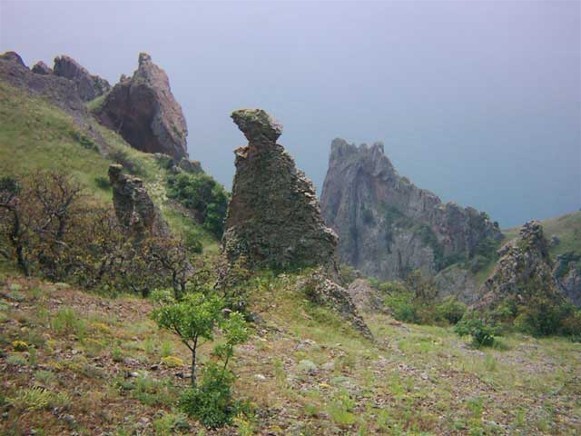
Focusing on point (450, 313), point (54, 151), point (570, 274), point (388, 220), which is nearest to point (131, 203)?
point (450, 313)

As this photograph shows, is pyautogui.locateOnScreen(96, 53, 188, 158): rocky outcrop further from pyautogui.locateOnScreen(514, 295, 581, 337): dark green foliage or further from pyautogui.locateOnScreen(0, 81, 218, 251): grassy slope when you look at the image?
pyautogui.locateOnScreen(514, 295, 581, 337): dark green foliage

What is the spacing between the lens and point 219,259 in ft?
76.4

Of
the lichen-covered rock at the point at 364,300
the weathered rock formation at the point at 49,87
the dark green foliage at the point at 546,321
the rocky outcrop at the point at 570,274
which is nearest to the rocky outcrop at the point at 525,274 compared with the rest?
the dark green foliage at the point at 546,321

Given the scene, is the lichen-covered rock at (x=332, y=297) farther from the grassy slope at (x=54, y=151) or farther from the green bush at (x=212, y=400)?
the grassy slope at (x=54, y=151)

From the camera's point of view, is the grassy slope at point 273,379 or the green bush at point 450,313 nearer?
the grassy slope at point 273,379

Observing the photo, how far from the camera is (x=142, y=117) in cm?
8231

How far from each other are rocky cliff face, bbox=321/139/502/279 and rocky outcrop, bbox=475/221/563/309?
79.2 m

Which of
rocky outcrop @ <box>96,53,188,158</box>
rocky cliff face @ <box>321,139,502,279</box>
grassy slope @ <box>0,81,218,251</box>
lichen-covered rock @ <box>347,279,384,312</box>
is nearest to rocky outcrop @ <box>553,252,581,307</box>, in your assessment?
rocky cliff face @ <box>321,139,502,279</box>

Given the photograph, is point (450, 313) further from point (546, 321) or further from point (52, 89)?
point (52, 89)

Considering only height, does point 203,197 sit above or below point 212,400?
above

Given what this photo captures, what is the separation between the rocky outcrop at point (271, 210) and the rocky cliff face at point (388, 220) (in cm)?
10300

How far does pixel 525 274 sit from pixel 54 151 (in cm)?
4523

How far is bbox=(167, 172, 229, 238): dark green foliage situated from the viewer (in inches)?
2327

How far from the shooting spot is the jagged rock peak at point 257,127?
24.2 meters
